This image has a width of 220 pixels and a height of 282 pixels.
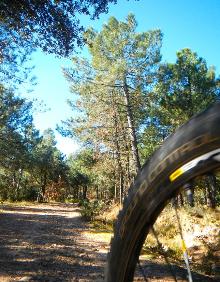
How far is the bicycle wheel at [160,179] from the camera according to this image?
3.45 feet

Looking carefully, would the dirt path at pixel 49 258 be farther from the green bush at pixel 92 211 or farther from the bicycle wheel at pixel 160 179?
the green bush at pixel 92 211

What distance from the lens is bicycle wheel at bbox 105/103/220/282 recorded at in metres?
1.05

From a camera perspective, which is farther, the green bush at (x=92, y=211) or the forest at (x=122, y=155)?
the green bush at (x=92, y=211)

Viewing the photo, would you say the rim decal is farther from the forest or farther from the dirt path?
the dirt path

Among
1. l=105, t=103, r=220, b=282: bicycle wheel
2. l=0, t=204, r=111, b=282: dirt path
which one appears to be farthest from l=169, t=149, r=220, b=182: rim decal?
l=0, t=204, r=111, b=282: dirt path

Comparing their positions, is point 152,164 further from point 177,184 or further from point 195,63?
point 195,63

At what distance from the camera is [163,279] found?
18.1 feet

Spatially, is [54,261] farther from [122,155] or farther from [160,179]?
[122,155]

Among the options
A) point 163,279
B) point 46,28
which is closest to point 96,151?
point 46,28

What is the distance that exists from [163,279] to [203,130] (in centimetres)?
505

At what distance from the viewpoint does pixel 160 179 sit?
4.06 feet

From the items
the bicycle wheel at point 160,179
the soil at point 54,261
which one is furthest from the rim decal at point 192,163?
the soil at point 54,261

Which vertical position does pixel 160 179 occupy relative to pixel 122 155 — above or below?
below

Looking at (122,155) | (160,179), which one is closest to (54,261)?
(160,179)
